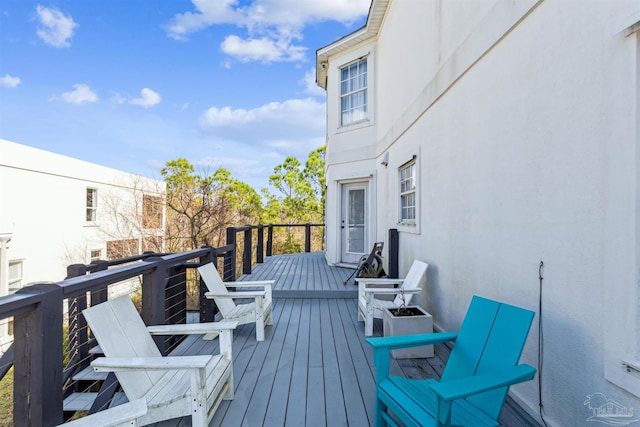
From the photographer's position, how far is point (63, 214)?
11.0m

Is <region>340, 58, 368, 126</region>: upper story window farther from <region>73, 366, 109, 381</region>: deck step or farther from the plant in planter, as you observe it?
<region>73, 366, 109, 381</region>: deck step

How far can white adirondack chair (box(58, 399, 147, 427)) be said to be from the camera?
3.92 feet

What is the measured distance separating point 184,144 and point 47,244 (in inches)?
252

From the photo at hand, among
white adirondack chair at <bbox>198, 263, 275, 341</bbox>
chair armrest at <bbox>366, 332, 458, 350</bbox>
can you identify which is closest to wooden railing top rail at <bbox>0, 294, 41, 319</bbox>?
chair armrest at <bbox>366, 332, 458, 350</bbox>

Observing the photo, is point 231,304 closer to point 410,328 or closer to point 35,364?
point 410,328

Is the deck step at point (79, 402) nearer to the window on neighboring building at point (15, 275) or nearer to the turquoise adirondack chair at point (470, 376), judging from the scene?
the turquoise adirondack chair at point (470, 376)

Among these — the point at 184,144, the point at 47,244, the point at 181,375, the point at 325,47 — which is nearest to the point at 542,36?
the point at 181,375

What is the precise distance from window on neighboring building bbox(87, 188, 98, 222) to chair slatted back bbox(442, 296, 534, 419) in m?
13.9

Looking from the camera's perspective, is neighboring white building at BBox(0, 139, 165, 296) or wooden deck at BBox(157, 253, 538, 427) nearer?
wooden deck at BBox(157, 253, 538, 427)

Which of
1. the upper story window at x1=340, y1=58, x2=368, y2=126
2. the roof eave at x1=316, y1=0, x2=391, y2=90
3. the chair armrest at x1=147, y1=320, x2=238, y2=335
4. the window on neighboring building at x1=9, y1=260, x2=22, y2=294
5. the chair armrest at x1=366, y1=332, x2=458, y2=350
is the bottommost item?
the window on neighboring building at x1=9, y1=260, x2=22, y2=294

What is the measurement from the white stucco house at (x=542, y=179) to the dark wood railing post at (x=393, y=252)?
86 cm

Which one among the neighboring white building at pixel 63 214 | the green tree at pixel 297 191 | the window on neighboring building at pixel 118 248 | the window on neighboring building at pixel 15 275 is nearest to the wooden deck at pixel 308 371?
the neighboring white building at pixel 63 214

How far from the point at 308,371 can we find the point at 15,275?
1037cm

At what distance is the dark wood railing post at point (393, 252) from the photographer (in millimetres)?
5371
